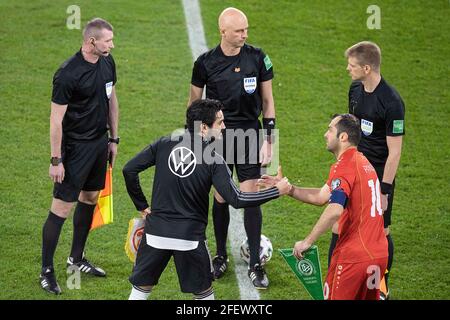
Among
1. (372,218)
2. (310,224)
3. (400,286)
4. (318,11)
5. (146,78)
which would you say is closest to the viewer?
(372,218)

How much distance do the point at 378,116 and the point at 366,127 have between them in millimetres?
176

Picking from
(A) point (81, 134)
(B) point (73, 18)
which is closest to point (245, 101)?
(A) point (81, 134)

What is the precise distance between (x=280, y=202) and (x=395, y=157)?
2.24m

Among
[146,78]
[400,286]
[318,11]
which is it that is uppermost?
[318,11]

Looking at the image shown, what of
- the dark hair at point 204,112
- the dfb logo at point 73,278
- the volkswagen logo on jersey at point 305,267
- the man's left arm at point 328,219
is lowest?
the dfb logo at point 73,278

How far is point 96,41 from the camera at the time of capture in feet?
24.7

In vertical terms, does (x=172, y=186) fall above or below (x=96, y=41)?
below

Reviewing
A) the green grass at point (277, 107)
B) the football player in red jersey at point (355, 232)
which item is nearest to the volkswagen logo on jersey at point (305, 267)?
the football player in red jersey at point (355, 232)

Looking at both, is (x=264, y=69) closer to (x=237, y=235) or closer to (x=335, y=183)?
(x=237, y=235)

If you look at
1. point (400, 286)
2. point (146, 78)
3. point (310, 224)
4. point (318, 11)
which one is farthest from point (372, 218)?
point (318, 11)

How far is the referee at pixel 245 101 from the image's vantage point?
8.04 meters

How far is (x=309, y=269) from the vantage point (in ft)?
23.0

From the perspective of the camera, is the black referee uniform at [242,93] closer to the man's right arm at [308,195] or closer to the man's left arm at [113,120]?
the man's left arm at [113,120]
